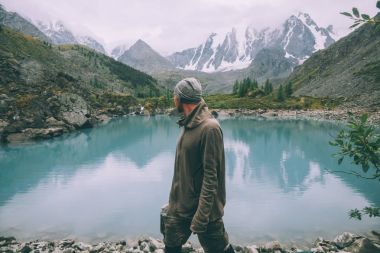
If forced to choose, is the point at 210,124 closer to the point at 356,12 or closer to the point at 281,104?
the point at 356,12

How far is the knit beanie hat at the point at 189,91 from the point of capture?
5996 millimetres

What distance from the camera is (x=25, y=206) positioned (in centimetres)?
2034

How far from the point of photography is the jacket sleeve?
5531 mm

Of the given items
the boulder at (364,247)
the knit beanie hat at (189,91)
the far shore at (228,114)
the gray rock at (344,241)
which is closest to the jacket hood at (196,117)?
the knit beanie hat at (189,91)

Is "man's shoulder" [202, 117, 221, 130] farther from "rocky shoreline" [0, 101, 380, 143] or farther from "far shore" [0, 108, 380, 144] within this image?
"rocky shoreline" [0, 101, 380, 143]

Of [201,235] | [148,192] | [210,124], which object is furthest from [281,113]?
[210,124]

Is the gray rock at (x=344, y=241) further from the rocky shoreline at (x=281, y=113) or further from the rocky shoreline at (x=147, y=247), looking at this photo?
the rocky shoreline at (x=281, y=113)

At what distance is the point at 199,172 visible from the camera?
19.2 feet

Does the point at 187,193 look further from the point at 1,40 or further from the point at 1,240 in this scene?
the point at 1,40

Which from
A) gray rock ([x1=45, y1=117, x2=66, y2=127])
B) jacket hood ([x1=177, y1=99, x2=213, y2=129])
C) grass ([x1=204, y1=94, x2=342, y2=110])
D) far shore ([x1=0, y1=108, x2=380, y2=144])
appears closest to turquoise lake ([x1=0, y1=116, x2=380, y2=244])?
far shore ([x1=0, y1=108, x2=380, y2=144])

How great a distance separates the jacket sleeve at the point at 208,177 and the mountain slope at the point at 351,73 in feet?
251

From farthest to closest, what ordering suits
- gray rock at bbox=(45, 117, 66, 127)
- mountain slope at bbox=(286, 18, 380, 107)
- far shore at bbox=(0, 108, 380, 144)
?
mountain slope at bbox=(286, 18, 380, 107) → gray rock at bbox=(45, 117, 66, 127) → far shore at bbox=(0, 108, 380, 144)

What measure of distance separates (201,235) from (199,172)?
3.21 feet

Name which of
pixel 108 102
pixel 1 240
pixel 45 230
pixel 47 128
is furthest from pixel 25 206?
pixel 108 102
